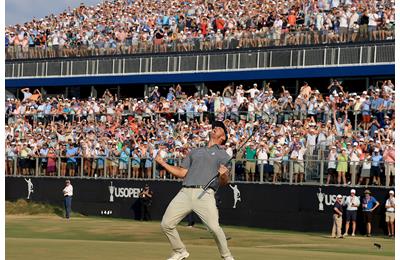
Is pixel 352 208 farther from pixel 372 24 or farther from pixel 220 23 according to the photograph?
pixel 220 23

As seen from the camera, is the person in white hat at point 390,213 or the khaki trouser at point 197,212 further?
the person in white hat at point 390,213

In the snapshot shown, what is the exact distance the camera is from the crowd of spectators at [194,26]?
1704 inches

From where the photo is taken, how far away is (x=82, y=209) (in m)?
42.7

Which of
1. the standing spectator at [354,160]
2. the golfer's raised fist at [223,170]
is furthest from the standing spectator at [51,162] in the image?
the golfer's raised fist at [223,170]

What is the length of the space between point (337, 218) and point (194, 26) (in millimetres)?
18479

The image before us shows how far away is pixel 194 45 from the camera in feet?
163

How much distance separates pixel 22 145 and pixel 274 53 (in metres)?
10.8

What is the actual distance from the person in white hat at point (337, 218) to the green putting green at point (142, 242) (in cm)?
37

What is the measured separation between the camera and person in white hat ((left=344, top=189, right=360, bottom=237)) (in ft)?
111

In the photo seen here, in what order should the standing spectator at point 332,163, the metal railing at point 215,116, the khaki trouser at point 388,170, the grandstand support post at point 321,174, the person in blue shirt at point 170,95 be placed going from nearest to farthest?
A: the khaki trouser at point 388,170, the standing spectator at point 332,163, the grandstand support post at point 321,174, the metal railing at point 215,116, the person in blue shirt at point 170,95

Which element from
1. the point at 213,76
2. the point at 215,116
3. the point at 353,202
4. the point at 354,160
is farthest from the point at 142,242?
the point at 213,76

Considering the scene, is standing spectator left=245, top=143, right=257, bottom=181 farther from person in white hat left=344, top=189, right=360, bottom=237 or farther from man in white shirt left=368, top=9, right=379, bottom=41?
man in white shirt left=368, top=9, right=379, bottom=41

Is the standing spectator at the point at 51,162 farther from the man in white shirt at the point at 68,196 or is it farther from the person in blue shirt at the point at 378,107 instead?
the person in blue shirt at the point at 378,107

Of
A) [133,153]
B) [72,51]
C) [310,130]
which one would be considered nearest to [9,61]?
[72,51]
